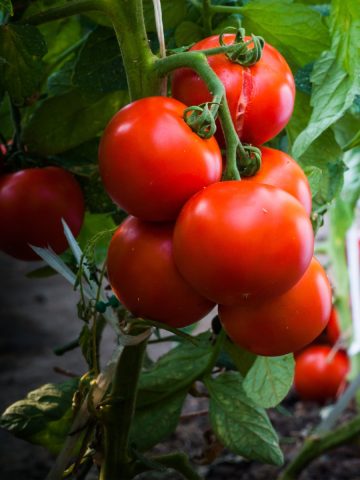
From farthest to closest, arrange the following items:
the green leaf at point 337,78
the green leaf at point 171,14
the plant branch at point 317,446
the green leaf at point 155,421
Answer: the plant branch at point 317,446 < the green leaf at point 155,421 < the green leaf at point 171,14 < the green leaf at point 337,78

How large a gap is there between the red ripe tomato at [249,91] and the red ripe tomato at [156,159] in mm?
38

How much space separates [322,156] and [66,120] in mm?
267

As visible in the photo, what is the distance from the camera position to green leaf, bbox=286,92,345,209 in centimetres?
69

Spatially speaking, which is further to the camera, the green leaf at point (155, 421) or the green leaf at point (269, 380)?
the green leaf at point (155, 421)

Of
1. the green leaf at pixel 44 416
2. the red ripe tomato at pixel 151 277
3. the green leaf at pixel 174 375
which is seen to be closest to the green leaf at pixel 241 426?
the green leaf at pixel 174 375

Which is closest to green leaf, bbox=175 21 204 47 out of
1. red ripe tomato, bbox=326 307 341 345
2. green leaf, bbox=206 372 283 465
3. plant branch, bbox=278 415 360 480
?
green leaf, bbox=206 372 283 465

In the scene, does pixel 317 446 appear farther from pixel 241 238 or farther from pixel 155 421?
pixel 241 238

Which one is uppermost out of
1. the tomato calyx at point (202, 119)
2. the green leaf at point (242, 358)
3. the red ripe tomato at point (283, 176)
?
the tomato calyx at point (202, 119)

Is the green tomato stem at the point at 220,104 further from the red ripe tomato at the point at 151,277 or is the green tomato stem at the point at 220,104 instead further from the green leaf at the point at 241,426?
the green leaf at the point at 241,426

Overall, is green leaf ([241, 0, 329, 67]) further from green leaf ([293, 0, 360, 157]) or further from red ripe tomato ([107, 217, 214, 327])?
red ripe tomato ([107, 217, 214, 327])

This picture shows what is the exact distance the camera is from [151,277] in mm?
516

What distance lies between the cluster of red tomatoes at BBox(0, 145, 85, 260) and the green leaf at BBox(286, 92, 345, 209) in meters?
0.23

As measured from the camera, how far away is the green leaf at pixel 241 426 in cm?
76

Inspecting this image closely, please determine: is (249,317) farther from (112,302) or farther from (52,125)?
(52,125)
